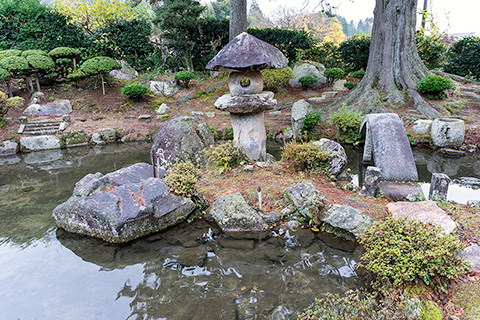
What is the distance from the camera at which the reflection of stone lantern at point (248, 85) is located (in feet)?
19.7

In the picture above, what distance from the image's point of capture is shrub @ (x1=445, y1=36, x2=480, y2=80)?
13984 mm

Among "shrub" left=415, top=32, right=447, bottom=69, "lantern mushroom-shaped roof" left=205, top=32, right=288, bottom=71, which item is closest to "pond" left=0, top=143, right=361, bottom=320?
"lantern mushroom-shaped roof" left=205, top=32, right=288, bottom=71

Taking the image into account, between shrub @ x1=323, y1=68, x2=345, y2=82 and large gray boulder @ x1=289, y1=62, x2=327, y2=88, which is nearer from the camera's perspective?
shrub @ x1=323, y1=68, x2=345, y2=82

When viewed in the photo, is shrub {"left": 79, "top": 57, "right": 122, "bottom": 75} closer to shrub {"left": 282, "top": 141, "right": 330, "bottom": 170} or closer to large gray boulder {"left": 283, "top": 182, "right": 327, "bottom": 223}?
shrub {"left": 282, "top": 141, "right": 330, "bottom": 170}

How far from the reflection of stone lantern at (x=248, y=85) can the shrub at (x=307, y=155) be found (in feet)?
3.23

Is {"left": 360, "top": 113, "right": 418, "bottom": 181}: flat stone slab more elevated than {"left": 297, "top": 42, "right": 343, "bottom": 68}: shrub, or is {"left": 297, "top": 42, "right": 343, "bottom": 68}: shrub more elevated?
{"left": 297, "top": 42, "right": 343, "bottom": 68}: shrub

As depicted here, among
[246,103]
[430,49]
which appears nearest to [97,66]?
[246,103]

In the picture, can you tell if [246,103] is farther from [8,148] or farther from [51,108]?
[51,108]

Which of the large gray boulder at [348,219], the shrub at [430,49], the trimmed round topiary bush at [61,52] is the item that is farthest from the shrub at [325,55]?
the large gray boulder at [348,219]

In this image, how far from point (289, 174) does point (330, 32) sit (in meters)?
29.8

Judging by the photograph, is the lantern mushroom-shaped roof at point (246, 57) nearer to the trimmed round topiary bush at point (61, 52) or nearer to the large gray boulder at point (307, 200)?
the large gray boulder at point (307, 200)

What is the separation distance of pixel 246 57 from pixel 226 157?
2152 millimetres

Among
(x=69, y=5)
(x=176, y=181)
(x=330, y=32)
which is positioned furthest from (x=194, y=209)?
(x=330, y=32)

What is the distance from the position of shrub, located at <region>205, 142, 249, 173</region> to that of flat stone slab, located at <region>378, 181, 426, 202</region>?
116 inches
